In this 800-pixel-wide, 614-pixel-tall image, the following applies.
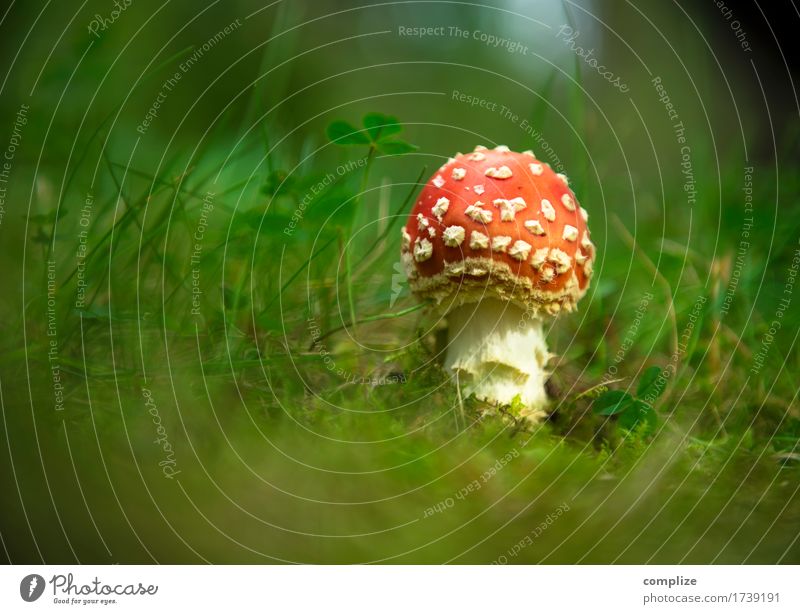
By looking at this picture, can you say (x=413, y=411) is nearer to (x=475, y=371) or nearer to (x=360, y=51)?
(x=475, y=371)

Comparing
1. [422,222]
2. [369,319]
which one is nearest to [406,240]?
[422,222]
